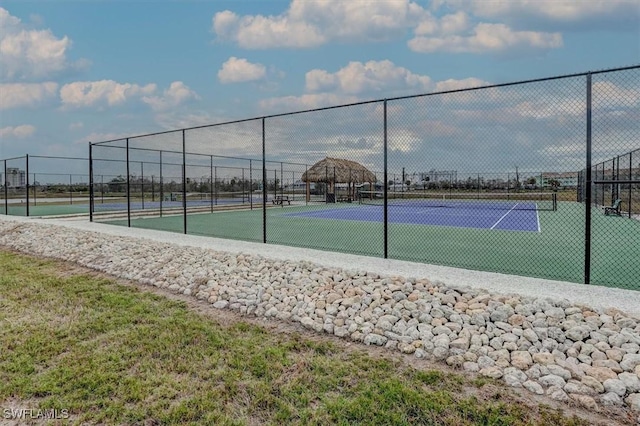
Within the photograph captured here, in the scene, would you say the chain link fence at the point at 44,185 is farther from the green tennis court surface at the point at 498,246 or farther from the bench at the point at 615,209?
the bench at the point at 615,209

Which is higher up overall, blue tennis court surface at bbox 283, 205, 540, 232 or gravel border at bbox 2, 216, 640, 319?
blue tennis court surface at bbox 283, 205, 540, 232

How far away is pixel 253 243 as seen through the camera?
7.50m

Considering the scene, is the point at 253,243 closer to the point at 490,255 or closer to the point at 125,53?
the point at 490,255

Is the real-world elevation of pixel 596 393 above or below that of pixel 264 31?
below

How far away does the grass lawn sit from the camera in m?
2.30

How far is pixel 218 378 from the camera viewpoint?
273cm

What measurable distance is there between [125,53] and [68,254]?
8.11m

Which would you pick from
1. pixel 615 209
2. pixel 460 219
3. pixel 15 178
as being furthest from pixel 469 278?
pixel 15 178

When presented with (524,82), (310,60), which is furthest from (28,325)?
(310,60)

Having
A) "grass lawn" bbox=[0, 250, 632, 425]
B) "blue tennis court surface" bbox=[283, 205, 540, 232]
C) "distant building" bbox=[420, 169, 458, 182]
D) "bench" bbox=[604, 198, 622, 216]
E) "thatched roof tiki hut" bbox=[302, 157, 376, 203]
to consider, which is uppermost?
"thatched roof tiki hut" bbox=[302, 157, 376, 203]

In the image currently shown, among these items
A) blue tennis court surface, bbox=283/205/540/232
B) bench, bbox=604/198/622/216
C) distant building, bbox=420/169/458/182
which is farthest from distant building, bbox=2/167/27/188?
bench, bbox=604/198/622/216

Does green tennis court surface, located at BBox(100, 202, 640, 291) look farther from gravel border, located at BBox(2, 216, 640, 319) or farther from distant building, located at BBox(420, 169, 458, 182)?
distant building, located at BBox(420, 169, 458, 182)

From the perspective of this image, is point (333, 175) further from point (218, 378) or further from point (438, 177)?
point (218, 378)

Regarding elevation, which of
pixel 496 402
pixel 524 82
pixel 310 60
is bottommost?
pixel 496 402
